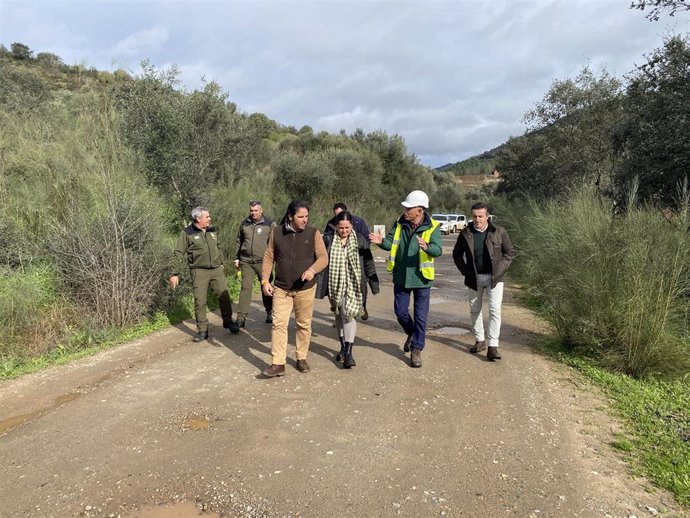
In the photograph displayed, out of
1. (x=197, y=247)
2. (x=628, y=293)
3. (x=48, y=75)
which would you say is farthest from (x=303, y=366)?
(x=48, y=75)

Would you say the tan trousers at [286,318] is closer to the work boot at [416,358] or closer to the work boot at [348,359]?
the work boot at [348,359]

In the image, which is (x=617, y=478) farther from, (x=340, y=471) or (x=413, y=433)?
(x=340, y=471)

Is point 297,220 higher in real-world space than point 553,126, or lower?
lower

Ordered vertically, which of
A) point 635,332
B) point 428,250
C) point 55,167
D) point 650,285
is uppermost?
point 55,167

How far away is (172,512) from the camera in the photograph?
2.77 meters

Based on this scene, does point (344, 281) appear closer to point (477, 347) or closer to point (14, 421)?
point (477, 347)

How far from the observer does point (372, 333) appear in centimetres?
685

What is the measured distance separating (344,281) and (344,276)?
58 mm

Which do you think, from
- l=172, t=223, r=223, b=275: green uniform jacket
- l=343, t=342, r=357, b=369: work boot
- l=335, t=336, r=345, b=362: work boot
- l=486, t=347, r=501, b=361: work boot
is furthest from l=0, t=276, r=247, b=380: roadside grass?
l=486, t=347, r=501, b=361: work boot

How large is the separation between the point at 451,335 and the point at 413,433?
327 centimetres

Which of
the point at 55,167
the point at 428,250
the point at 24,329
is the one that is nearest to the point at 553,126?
the point at 428,250

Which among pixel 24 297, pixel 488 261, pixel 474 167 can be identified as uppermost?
pixel 474 167

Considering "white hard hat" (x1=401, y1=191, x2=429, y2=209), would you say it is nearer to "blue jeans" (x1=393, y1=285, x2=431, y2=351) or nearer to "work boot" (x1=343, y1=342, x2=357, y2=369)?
"blue jeans" (x1=393, y1=285, x2=431, y2=351)

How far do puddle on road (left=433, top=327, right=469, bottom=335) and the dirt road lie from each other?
45.1 inches
